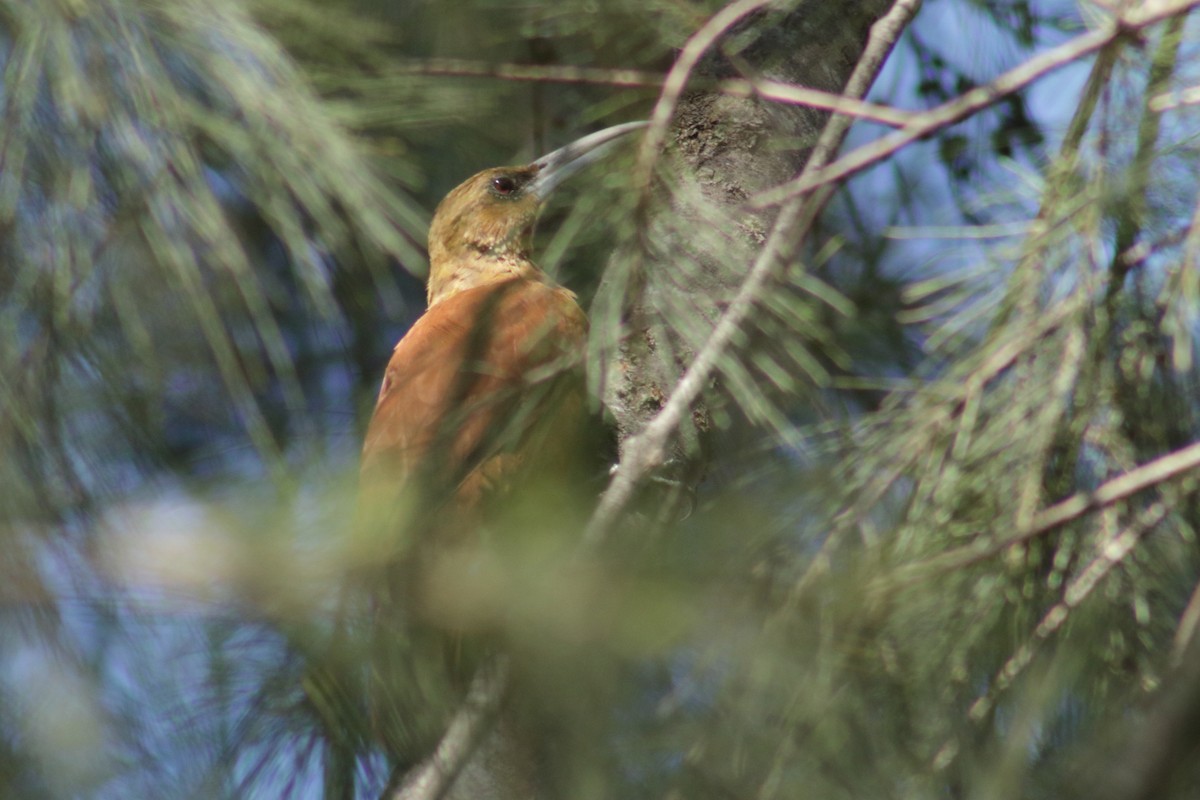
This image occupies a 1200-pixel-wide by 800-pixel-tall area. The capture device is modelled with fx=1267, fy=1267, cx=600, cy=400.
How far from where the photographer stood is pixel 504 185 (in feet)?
13.4

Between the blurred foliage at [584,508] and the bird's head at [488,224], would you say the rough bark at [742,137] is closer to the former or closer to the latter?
the blurred foliage at [584,508]

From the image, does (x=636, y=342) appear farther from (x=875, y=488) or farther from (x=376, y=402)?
(x=376, y=402)

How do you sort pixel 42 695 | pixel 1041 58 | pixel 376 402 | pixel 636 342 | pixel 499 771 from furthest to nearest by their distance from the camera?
pixel 376 402 < pixel 636 342 < pixel 499 771 < pixel 1041 58 < pixel 42 695

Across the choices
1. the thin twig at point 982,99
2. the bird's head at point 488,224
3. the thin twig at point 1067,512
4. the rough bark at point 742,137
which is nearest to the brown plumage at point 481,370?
the bird's head at point 488,224

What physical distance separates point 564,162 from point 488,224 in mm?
462

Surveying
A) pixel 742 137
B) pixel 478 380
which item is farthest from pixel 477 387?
pixel 742 137

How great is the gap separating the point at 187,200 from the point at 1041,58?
129 centimetres

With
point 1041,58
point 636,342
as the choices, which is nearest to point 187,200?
point 636,342

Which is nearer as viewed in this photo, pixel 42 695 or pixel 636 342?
pixel 42 695

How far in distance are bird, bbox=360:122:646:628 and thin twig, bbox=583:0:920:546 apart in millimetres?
210

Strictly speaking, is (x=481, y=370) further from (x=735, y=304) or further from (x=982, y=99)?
(x=982, y=99)

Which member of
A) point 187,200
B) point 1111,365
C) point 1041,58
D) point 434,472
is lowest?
point 1111,365

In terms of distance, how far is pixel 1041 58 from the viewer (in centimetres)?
194

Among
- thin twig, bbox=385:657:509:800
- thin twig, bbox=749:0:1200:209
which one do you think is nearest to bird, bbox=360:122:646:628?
thin twig, bbox=385:657:509:800
